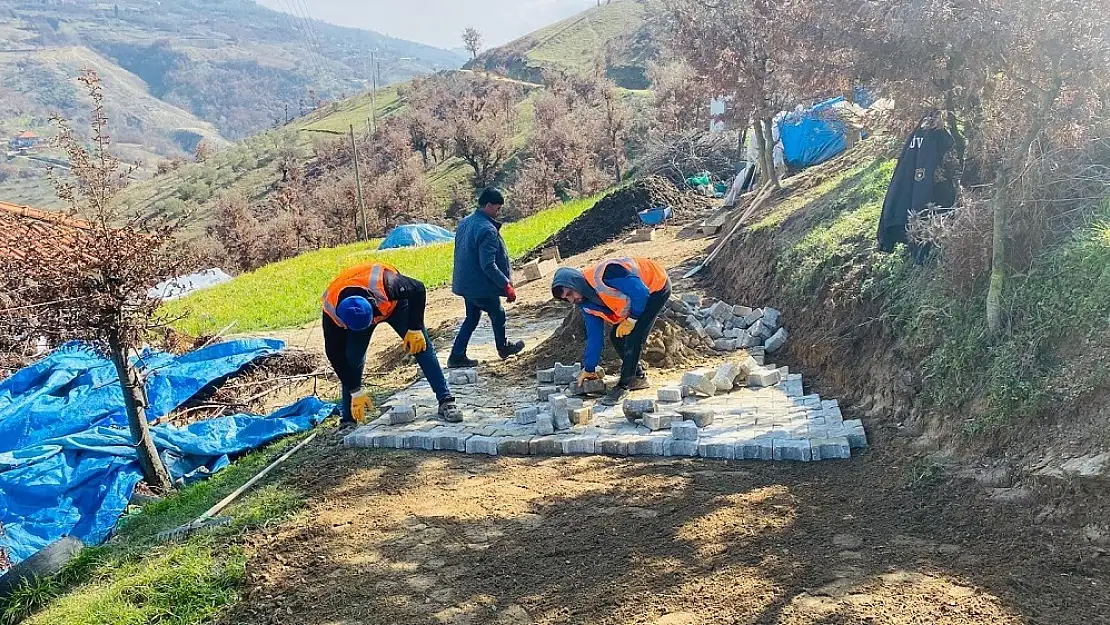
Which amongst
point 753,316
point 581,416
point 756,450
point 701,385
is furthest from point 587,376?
point 753,316

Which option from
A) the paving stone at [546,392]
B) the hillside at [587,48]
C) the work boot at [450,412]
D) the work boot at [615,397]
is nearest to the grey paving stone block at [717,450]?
the work boot at [615,397]

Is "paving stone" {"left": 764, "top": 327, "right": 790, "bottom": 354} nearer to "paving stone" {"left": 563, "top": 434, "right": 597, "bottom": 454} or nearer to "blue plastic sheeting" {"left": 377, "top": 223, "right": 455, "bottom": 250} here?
"paving stone" {"left": 563, "top": 434, "right": 597, "bottom": 454}

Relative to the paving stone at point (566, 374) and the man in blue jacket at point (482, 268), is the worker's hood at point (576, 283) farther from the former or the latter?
the man in blue jacket at point (482, 268)

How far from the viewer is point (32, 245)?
5633 mm

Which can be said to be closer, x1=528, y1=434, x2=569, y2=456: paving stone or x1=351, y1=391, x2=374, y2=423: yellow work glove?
x1=528, y1=434, x2=569, y2=456: paving stone

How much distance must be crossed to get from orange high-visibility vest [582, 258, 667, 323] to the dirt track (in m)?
1.35

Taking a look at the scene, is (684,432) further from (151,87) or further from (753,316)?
(151,87)

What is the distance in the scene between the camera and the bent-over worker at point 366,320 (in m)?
5.26

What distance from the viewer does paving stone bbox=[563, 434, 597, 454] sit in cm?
514

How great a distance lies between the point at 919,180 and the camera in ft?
19.4

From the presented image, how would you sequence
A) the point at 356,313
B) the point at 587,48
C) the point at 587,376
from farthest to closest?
the point at 587,48
the point at 587,376
the point at 356,313

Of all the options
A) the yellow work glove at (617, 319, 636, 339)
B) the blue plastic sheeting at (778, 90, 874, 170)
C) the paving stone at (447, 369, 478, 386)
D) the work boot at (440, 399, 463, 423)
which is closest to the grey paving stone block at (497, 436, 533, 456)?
the work boot at (440, 399, 463, 423)

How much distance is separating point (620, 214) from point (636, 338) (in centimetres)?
1169

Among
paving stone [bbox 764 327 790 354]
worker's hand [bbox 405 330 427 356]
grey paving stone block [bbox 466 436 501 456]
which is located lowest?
grey paving stone block [bbox 466 436 501 456]
